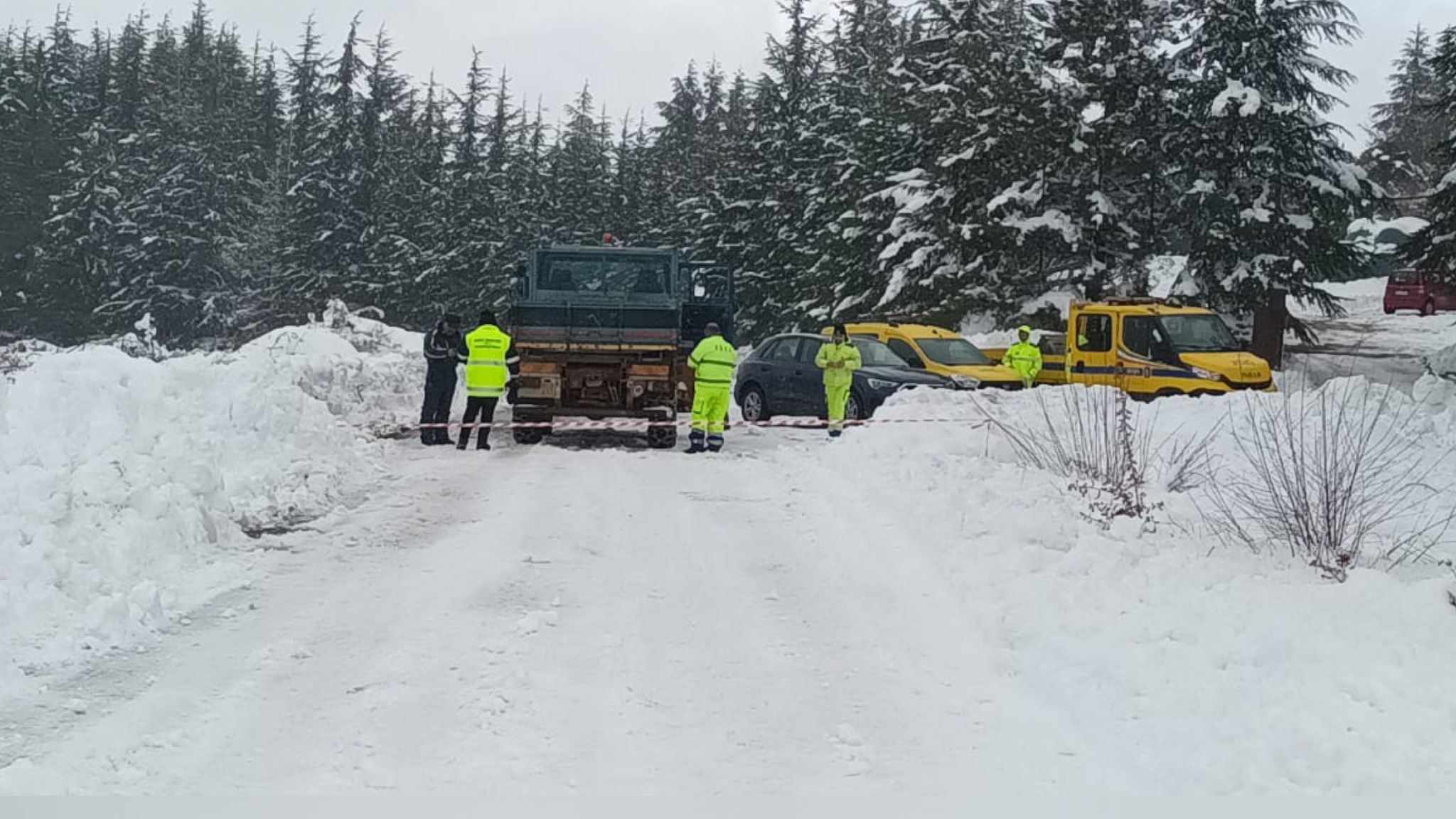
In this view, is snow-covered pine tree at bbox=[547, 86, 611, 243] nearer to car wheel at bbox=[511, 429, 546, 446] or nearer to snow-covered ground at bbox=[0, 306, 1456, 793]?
car wheel at bbox=[511, 429, 546, 446]

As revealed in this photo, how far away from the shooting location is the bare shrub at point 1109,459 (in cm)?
Result: 884

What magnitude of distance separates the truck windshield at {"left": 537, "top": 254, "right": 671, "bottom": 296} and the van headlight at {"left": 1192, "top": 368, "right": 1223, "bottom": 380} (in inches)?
318

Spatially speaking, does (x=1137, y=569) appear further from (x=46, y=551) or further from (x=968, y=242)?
(x=968, y=242)

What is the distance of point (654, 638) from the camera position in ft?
21.1

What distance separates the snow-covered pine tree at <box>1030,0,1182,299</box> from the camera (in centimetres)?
2844

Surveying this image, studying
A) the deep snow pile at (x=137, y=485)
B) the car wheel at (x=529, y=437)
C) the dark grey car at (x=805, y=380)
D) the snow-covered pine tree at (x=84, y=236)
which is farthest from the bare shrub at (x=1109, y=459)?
the snow-covered pine tree at (x=84, y=236)

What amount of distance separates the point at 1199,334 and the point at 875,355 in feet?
16.6

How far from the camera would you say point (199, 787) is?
14.4ft

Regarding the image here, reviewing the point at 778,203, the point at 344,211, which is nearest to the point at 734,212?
the point at 778,203

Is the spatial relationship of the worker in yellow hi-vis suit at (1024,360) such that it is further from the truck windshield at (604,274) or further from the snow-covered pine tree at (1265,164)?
the snow-covered pine tree at (1265,164)

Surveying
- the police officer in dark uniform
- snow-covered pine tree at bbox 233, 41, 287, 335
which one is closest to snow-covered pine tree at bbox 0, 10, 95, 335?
snow-covered pine tree at bbox 233, 41, 287, 335

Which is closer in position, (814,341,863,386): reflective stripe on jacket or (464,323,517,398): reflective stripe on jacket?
(464,323,517,398): reflective stripe on jacket

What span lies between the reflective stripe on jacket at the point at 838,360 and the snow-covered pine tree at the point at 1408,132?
14059 millimetres

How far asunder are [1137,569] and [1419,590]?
1.55 meters
